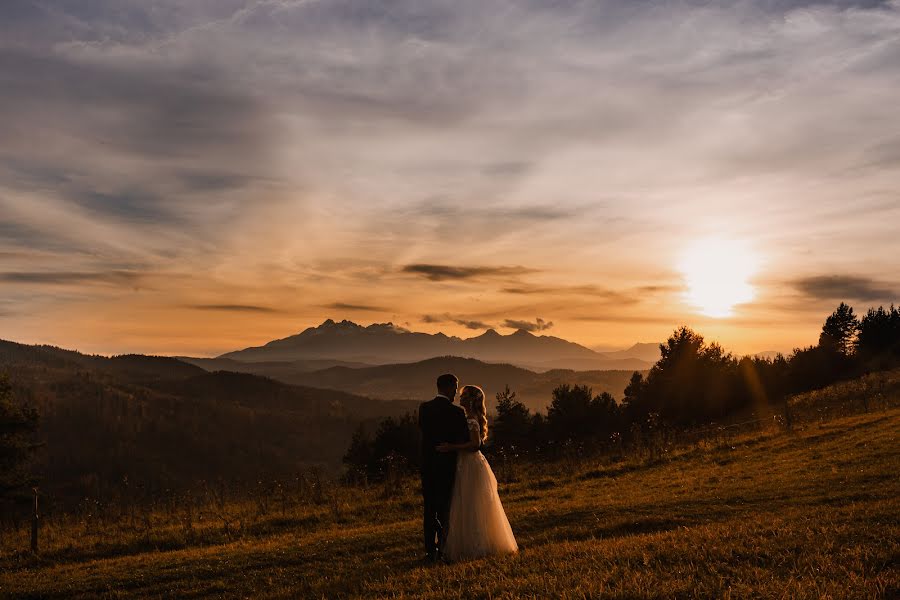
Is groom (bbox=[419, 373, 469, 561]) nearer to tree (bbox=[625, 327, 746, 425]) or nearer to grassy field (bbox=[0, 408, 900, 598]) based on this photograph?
grassy field (bbox=[0, 408, 900, 598])

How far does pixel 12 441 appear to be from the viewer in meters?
40.8

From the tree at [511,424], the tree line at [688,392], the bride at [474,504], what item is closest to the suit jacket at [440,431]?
the bride at [474,504]

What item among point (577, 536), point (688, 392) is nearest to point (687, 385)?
point (688, 392)

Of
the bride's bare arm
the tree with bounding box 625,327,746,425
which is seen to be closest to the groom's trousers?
the bride's bare arm

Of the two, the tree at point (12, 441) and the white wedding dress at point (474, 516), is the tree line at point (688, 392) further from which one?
the white wedding dress at point (474, 516)

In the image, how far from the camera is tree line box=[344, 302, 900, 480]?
A: 174ft

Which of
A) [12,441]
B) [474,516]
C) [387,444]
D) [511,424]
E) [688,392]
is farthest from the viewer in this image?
[511,424]

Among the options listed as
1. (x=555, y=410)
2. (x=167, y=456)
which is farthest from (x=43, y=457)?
(x=555, y=410)

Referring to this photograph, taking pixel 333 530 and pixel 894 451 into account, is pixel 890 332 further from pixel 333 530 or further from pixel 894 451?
pixel 333 530

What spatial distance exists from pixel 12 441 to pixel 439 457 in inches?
1648

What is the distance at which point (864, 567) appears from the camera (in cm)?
733

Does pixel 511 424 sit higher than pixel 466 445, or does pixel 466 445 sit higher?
pixel 466 445

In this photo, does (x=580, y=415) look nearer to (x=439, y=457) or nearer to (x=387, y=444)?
(x=387, y=444)

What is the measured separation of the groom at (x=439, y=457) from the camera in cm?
1002
